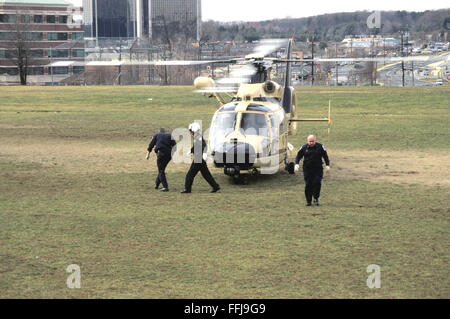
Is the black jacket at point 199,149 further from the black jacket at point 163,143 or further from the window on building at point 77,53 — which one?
the window on building at point 77,53

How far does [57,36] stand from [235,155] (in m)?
101

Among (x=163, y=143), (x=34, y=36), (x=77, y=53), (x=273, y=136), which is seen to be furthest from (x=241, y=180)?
(x=77, y=53)

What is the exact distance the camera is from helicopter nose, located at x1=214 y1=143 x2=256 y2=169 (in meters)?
19.8

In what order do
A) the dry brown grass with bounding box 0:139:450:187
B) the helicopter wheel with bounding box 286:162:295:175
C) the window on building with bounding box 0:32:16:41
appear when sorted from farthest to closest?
the window on building with bounding box 0:32:16:41
the dry brown grass with bounding box 0:139:450:187
the helicopter wheel with bounding box 286:162:295:175

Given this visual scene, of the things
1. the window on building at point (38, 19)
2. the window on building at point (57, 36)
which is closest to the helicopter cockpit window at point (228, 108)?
the window on building at point (57, 36)

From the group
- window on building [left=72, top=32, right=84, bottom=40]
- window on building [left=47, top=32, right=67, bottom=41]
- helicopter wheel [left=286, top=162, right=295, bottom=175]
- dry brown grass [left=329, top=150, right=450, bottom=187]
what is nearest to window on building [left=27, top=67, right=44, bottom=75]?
window on building [left=47, top=32, right=67, bottom=41]

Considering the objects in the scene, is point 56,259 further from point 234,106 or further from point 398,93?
point 398,93

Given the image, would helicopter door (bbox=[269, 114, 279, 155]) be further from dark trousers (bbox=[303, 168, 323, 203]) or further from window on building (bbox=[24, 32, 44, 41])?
window on building (bbox=[24, 32, 44, 41])

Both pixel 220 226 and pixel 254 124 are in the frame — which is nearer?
pixel 220 226

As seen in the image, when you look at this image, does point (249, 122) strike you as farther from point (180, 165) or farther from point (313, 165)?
point (180, 165)

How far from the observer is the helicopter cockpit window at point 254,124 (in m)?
20.6

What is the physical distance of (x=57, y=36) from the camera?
115 m

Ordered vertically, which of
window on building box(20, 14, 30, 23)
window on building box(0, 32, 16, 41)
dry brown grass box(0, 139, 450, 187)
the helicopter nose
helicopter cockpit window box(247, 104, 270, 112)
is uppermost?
window on building box(20, 14, 30, 23)

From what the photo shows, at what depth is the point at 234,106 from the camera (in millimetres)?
21328
